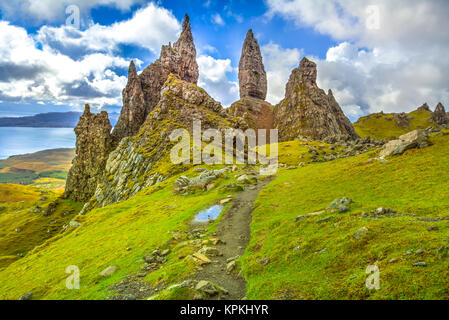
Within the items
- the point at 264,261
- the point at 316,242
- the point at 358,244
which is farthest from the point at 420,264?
the point at 264,261

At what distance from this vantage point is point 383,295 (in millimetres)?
10562

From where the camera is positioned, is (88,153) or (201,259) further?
(88,153)

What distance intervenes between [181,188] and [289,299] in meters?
44.9

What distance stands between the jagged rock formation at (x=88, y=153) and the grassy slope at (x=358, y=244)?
164 meters

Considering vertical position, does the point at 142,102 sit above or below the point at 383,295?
above

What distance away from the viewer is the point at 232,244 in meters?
25.6

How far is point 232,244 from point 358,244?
43.3ft

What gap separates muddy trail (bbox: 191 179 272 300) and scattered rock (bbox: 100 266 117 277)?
10.5 metres

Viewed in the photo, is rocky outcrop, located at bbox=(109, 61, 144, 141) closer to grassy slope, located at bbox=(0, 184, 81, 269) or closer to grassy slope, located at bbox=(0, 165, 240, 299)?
grassy slope, located at bbox=(0, 184, 81, 269)

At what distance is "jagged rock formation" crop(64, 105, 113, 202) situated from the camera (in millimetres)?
166125

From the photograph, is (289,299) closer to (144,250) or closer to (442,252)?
(442,252)

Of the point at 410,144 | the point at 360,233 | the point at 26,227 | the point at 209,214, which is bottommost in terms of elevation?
the point at 26,227

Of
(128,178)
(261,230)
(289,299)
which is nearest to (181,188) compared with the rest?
(261,230)

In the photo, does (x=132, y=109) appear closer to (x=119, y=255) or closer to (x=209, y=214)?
(x=209, y=214)
